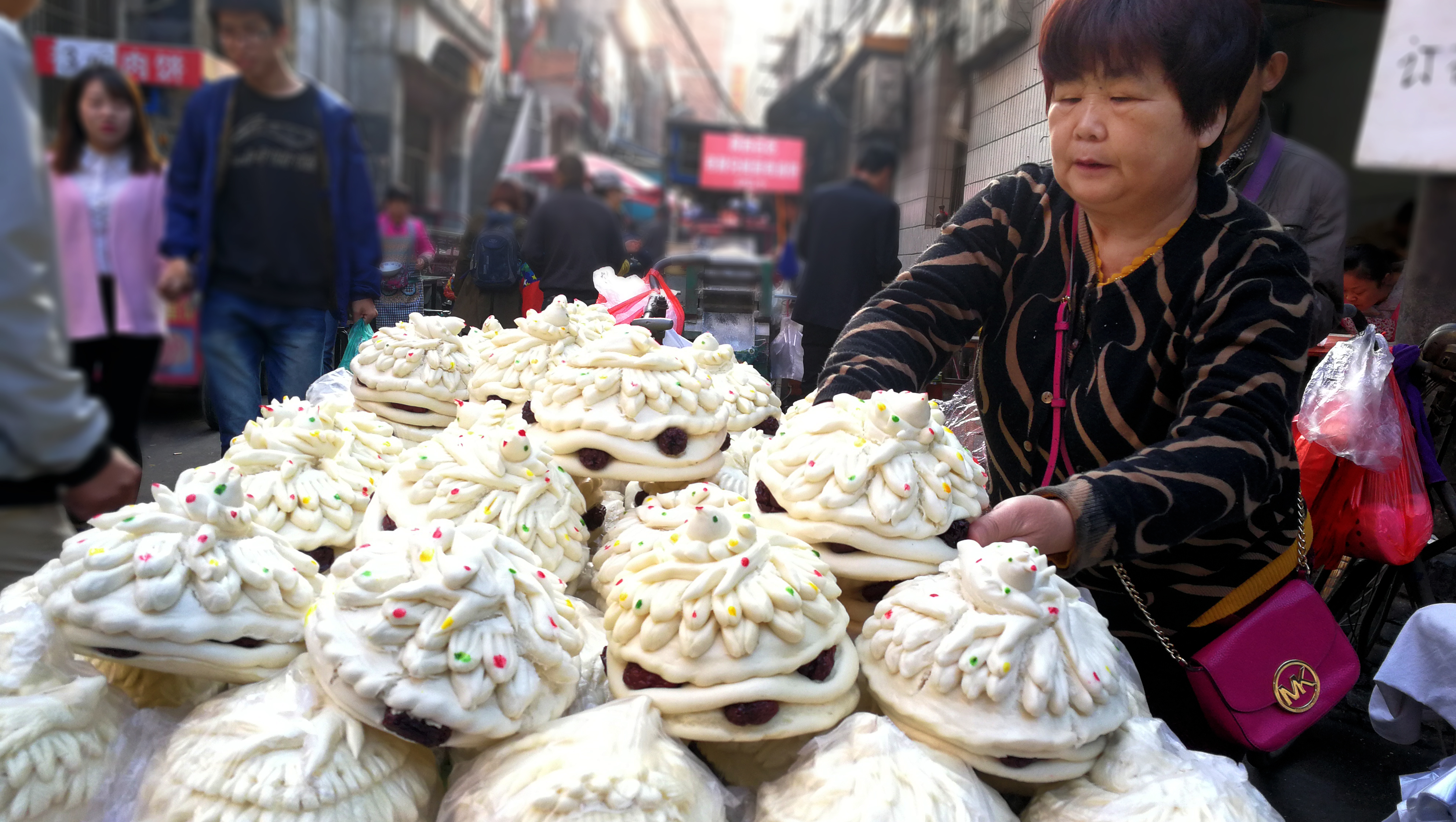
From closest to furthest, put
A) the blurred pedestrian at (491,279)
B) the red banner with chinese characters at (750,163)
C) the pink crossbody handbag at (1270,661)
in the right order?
the pink crossbody handbag at (1270,661), the blurred pedestrian at (491,279), the red banner with chinese characters at (750,163)

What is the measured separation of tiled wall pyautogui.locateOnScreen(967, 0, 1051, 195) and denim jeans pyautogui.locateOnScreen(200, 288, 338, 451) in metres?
1.66

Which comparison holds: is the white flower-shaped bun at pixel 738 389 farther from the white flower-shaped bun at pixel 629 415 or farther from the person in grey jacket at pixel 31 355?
the person in grey jacket at pixel 31 355

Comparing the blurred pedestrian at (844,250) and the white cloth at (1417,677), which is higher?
the blurred pedestrian at (844,250)

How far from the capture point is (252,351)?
40.4 inches

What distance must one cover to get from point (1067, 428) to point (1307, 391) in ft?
4.35

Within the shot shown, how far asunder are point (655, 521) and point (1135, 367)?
925mm

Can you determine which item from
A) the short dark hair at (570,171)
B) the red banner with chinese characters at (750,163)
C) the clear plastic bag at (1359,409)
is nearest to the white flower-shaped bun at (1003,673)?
the clear plastic bag at (1359,409)

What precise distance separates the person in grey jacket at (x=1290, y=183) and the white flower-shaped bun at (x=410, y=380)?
156cm

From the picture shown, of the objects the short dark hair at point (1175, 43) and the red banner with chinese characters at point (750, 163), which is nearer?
the short dark hair at point (1175, 43)

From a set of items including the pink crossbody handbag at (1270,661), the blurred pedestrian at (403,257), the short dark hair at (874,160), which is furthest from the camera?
the short dark hair at (874,160)

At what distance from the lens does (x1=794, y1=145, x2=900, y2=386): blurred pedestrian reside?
3.48 m

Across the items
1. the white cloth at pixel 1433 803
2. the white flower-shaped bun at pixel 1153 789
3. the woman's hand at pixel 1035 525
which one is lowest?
the white cloth at pixel 1433 803

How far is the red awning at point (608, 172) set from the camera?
14.1 m

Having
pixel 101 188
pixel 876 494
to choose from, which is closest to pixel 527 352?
pixel 876 494
